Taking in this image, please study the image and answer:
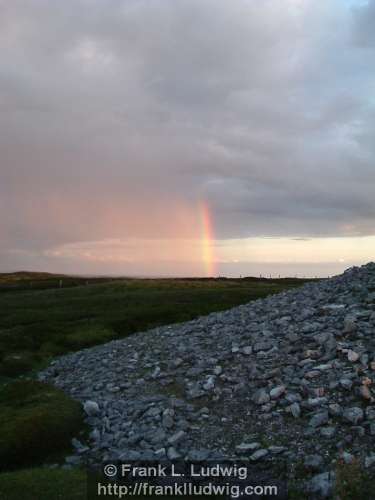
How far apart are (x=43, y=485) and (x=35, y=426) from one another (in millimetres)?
Answer: 4154

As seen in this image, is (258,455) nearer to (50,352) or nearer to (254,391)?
(254,391)

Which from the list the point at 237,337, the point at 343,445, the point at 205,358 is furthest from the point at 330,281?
the point at 343,445

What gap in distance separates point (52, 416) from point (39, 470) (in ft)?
12.3

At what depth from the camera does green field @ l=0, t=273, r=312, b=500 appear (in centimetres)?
1258

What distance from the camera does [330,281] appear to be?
98.2 feet

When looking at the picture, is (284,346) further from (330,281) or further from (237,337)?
(330,281)

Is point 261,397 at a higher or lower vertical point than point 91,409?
higher

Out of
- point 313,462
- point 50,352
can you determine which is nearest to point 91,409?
point 313,462

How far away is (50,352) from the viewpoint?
1307 inches

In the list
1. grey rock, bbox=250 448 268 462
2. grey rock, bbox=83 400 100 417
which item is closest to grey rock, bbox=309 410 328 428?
grey rock, bbox=250 448 268 462

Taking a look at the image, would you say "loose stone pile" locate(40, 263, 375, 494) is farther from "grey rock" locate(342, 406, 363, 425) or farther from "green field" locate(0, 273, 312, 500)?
"green field" locate(0, 273, 312, 500)

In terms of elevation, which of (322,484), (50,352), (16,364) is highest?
(322,484)

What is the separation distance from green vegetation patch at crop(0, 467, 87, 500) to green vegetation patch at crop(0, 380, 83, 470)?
1706mm

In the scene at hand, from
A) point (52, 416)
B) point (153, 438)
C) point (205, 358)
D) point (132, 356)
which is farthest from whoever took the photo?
point (132, 356)
